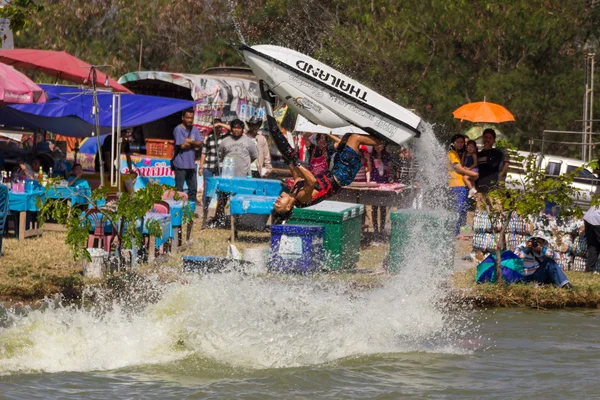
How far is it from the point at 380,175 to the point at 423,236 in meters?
4.31

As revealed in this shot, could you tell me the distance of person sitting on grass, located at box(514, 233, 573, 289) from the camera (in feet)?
47.3

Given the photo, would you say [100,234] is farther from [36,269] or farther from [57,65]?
[57,65]

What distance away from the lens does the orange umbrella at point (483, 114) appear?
908 inches

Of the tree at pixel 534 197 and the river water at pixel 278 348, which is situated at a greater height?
the tree at pixel 534 197

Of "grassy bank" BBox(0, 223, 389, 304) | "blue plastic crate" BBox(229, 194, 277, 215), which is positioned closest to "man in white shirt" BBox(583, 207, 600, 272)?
"grassy bank" BBox(0, 223, 389, 304)

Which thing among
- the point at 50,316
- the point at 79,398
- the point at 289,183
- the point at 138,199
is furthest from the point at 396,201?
the point at 79,398

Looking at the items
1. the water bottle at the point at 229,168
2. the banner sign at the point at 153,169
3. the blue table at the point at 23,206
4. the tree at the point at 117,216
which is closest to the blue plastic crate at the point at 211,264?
the tree at the point at 117,216

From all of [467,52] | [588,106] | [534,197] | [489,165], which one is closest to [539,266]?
[534,197]

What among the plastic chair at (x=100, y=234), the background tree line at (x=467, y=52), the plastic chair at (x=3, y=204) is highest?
the background tree line at (x=467, y=52)

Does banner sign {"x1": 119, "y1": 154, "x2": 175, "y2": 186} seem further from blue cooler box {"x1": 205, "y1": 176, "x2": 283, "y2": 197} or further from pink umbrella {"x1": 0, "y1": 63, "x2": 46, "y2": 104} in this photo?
pink umbrella {"x1": 0, "y1": 63, "x2": 46, "y2": 104}

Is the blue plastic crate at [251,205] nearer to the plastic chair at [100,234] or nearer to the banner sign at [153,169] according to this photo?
the plastic chair at [100,234]

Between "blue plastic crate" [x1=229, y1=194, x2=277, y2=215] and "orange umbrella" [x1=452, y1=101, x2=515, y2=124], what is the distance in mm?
7325

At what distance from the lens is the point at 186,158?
19469mm

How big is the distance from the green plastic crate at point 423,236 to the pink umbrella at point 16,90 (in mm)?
5660
